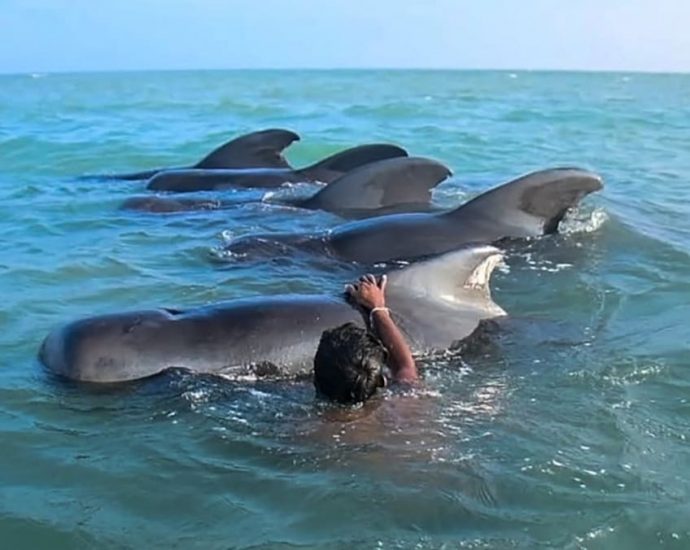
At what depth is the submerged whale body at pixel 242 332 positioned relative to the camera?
642cm

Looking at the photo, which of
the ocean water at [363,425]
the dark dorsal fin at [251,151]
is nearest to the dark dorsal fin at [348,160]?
the dark dorsal fin at [251,151]

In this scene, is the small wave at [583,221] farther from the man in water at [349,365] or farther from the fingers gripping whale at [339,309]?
the man in water at [349,365]

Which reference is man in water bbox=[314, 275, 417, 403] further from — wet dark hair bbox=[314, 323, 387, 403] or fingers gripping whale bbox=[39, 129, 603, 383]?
fingers gripping whale bbox=[39, 129, 603, 383]

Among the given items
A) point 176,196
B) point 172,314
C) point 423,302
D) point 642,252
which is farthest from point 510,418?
point 176,196

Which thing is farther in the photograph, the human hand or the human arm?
the human hand

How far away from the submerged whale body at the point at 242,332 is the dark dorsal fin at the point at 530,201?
2771 mm

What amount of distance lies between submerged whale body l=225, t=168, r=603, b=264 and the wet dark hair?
3.67m

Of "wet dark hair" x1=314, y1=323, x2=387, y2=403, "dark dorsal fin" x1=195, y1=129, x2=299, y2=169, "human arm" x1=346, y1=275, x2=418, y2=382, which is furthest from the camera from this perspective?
"dark dorsal fin" x1=195, y1=129, x2=299, y2=169

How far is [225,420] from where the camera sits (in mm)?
6000

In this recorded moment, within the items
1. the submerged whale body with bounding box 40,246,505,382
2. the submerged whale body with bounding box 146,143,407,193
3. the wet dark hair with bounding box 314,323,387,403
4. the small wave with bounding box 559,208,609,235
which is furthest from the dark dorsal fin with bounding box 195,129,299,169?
the wet dark hair with bounding box 314,323,387,403

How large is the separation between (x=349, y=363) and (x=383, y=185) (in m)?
6.43

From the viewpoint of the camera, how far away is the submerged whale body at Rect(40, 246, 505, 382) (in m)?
6.42

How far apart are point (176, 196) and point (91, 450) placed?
26.6 feet

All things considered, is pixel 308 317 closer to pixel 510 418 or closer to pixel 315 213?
pixel 510 418
